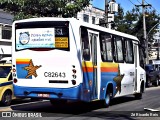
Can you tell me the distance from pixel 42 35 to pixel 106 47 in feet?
9.54

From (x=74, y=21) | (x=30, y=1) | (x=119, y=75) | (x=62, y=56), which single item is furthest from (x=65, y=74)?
(x=30, y=1)

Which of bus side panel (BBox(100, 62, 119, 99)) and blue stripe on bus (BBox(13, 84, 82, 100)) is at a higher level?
bus side panel (BBox(100, 62, 119, 99))

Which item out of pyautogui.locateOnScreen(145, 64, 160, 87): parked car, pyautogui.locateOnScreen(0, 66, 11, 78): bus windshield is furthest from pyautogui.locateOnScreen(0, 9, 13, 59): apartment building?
pyautogui.locateOnScreen(0, 66, 11, 78): bus windshield

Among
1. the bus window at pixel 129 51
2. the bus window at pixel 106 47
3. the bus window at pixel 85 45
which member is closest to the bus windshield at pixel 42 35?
the bus window at pixel 85 45

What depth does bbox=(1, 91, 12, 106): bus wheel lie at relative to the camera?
14199mm

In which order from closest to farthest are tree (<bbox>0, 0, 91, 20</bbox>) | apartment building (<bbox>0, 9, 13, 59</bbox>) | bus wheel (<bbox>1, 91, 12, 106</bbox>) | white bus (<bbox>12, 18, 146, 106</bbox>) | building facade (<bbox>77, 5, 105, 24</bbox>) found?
white bus (<bbox>12, 18, 146, 106</bbox>), bus wheel (<bbox>1, 91, 12, 106</bbox>), tree (<bbox>0, 0, 91, 20</bbox>), apartment building (<bbox>0, 9, 13, 59</bbox>), building facade (<bbox>77, 5, 105, 24</bbox>)

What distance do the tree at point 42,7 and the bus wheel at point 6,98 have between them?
22.2 ft

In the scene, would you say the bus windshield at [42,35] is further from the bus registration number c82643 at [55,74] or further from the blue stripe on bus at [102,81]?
the blue stripe on bus at [102,81]

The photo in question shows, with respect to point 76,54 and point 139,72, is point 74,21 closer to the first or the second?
point 76,54

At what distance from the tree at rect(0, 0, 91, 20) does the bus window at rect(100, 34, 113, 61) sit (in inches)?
265

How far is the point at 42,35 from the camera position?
39.3 feet

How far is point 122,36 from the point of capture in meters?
15.8

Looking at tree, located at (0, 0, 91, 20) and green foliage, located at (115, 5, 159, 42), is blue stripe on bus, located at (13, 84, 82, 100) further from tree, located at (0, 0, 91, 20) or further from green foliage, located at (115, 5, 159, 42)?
green foliage, located at (115, 5, 159, 42)

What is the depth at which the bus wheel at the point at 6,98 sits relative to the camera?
46.6 feet
